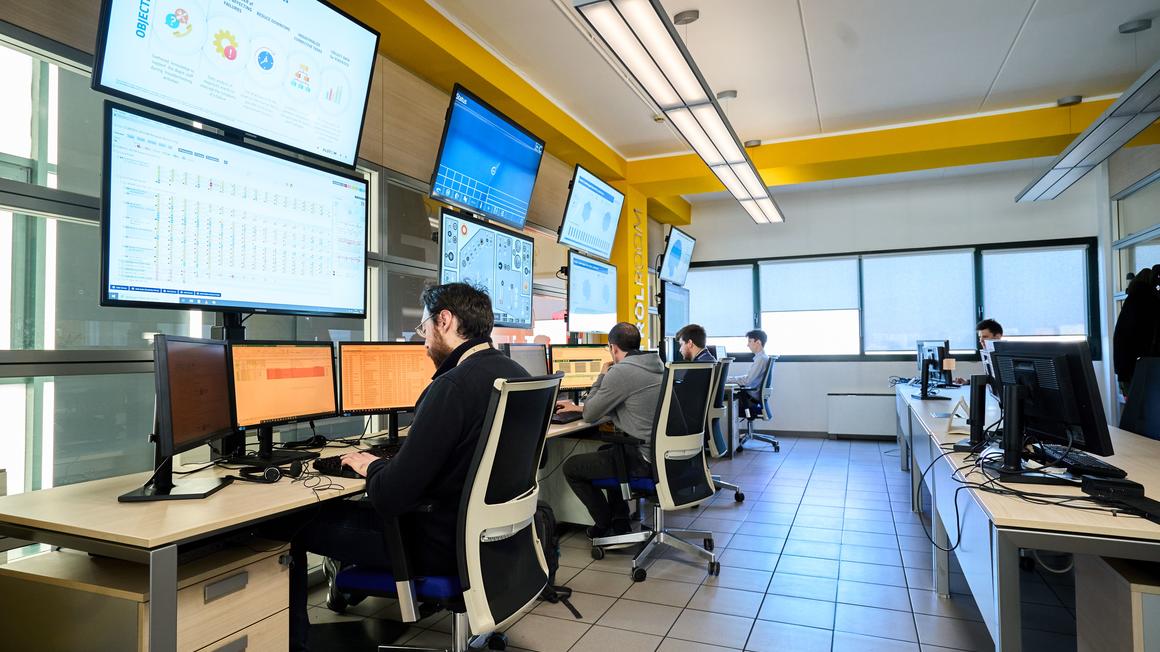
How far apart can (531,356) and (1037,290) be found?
6.38 meters

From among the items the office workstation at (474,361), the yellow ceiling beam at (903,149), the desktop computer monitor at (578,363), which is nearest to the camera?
the office workstation at (474,361)

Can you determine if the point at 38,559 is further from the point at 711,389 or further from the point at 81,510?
the point at 711,389

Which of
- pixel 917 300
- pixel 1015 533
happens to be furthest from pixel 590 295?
pixel 917 300

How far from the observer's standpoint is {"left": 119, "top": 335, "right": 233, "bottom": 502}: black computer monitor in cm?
157

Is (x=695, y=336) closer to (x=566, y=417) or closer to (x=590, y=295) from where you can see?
(x=590, y=295)

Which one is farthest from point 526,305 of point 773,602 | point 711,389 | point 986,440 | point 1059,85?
point 1059,85

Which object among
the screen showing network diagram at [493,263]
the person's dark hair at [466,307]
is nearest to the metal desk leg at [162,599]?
the person's dark hair at [466,307]

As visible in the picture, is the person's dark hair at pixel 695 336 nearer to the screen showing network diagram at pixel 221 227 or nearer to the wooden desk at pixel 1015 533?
the wooden desk at pixel 1015 533

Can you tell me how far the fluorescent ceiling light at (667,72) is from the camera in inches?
105

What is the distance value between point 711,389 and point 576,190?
2.17 metres

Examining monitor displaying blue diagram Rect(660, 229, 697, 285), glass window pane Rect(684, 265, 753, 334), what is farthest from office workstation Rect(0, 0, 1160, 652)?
glass window pane Rect(684, 265, 753, 334)

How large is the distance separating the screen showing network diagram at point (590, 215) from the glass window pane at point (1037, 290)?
4776mm

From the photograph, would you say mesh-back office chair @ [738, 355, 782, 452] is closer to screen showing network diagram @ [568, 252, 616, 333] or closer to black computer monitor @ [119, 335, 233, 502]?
screen showing network diagram @ [568, 252, 616, 333]

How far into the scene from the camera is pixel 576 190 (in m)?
4.82
